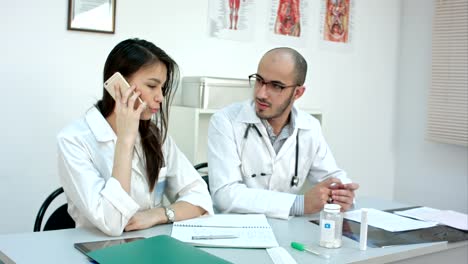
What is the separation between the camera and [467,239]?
1.93 m

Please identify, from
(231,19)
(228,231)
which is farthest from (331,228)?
(231,19)

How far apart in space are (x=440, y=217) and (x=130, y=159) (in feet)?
4.17

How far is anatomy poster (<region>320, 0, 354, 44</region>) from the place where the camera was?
13.2 ft

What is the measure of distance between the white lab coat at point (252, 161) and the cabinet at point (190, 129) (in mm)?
578

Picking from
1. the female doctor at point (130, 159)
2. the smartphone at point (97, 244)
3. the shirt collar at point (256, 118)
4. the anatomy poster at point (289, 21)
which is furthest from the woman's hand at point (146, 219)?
the anatomy poster at point (289, 21)

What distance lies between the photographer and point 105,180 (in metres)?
1.86

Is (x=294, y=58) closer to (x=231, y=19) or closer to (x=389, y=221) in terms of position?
(x=389, y=221)

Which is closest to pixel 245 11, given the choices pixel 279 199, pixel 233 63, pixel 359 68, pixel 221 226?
pixel 233 63

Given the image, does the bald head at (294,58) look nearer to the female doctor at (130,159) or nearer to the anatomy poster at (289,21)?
the female doctor at (130,159)

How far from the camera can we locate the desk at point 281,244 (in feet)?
4.87

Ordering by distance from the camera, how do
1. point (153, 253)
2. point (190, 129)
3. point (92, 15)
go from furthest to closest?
point (190, 129), point (92, 15), point (153, 253)

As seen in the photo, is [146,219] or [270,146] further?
[270,146]

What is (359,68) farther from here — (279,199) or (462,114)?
(279,199)

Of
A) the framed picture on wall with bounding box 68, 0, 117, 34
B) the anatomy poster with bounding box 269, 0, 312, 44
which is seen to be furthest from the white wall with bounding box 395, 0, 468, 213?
the framed picture on wall with bounding box 68, 0, 117, 34
